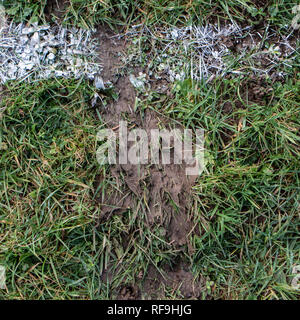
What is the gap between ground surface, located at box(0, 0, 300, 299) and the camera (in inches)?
92.0

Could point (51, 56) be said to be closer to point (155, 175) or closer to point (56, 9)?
point (56, 9)

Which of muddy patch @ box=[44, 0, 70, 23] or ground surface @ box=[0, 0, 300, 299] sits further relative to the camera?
muddy patch @ box=[44, 0, 70, 23]

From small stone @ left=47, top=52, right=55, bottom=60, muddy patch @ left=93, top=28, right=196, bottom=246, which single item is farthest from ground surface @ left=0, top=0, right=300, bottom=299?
small stone @ left=47, top=52, right=55, bottom=60

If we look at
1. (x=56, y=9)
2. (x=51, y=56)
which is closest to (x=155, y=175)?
(x=51, y=56)

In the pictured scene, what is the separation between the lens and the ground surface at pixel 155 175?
2.34 metres

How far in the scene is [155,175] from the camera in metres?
2.41

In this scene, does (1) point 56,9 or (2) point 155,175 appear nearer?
(2) point 155,175

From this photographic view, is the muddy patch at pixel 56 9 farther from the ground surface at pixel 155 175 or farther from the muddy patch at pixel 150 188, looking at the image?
the muddy patch at pixel 150 188

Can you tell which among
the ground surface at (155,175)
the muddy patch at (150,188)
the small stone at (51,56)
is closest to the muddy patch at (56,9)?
the ground surface at (155,175)

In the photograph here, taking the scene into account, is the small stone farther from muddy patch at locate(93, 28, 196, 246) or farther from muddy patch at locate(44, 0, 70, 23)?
muddy patch at locate(93, 28, 196, 246)

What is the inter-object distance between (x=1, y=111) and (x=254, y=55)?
6.05 ft

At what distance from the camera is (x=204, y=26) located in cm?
255
